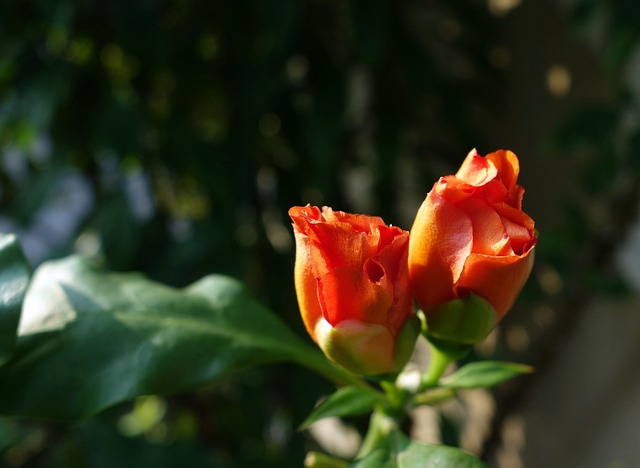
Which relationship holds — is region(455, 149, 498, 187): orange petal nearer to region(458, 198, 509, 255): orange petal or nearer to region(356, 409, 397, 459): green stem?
region(458, 198, 509, 255): orange petal

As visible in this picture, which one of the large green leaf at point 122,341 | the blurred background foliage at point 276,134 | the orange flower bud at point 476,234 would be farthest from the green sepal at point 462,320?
the blurred background foliage at point 276,134

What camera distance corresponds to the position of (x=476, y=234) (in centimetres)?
32

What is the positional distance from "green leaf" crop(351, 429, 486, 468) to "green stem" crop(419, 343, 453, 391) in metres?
0.05

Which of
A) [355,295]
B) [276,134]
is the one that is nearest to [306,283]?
[355,295]

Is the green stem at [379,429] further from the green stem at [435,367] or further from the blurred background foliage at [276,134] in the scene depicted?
the blurred background foliage at [276,134]

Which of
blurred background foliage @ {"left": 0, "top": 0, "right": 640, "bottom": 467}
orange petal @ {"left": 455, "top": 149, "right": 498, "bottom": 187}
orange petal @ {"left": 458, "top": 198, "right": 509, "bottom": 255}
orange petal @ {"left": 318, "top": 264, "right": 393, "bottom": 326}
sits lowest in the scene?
blurred background foliage @ {"left": 0, "top": 0, "right": 640, "bottom": 467}

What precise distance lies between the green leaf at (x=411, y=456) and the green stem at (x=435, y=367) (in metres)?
0.05

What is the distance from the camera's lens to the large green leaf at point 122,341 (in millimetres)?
375

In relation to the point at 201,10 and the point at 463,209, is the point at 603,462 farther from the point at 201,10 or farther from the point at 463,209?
the point at 463,209

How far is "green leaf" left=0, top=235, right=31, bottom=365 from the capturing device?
35 centimetres

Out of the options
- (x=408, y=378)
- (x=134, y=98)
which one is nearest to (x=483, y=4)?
(x=134, y=98)

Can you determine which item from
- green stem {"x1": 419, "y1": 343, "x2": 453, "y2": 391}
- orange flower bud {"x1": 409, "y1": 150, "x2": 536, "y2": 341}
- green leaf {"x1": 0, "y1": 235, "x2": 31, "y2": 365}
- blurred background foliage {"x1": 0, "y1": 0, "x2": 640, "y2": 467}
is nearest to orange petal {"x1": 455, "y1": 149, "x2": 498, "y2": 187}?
orange flower bud {"x1": 409, "y1": 150, "x2": 536, "y2": 341}

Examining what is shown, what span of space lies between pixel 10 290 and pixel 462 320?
0.73 feet

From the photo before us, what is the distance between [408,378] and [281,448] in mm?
863
